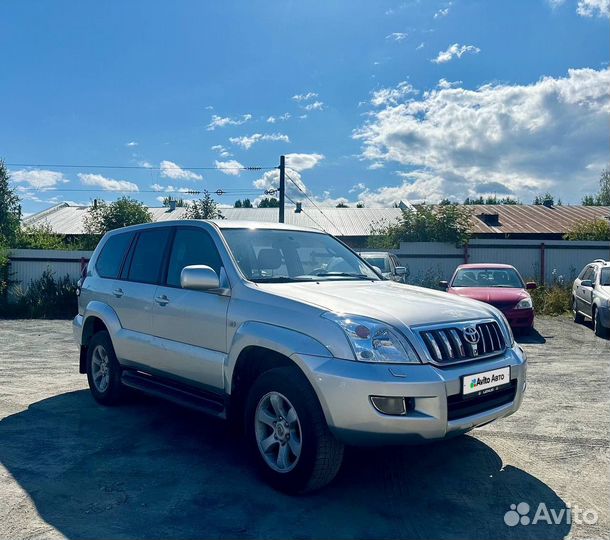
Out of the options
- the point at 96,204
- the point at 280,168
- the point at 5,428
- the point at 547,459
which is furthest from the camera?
the point at 280,168

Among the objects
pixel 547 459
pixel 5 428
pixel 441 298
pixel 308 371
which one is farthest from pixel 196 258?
pixel 547 459

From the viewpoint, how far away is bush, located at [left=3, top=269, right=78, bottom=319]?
15.7 meters

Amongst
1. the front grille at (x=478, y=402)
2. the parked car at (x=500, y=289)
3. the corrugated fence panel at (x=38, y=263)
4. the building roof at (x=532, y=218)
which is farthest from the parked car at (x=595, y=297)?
the building roof at (x=532, y=218)

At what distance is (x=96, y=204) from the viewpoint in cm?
2430

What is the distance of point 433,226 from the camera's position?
19.0 m

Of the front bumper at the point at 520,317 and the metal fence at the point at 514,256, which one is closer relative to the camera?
the front bumper at the point at 520,317

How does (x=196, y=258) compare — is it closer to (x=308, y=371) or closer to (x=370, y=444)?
(x=308, y=371)

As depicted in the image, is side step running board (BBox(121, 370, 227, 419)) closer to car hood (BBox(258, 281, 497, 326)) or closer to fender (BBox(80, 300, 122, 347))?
fender (BBox(80, 300, 122, 347))

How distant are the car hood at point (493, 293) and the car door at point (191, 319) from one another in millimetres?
7516

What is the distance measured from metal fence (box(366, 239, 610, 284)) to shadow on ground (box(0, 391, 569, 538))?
45.2ft

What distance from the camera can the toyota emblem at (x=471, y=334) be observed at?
12.0 feet

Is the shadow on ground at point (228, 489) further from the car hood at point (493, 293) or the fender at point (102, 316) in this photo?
the car hood at point (493, 293)

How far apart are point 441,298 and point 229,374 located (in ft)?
5.64

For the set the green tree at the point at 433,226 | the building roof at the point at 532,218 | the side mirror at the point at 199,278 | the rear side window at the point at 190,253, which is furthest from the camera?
the building roof at the point at 532,218
